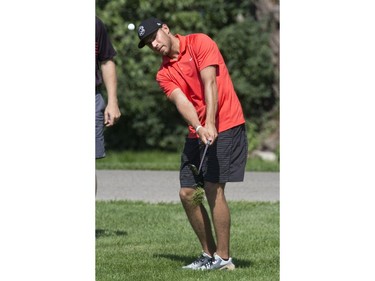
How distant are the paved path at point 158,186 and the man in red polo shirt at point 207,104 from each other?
4075mm

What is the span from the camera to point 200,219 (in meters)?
6.89

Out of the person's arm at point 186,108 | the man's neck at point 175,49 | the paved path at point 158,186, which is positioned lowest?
the paved path at point 158,186

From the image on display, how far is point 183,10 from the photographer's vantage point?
17.6m

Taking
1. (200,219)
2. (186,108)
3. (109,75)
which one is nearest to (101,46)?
(109,75)

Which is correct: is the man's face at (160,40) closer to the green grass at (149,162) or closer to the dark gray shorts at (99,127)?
the dark gray shorts at (99,127)

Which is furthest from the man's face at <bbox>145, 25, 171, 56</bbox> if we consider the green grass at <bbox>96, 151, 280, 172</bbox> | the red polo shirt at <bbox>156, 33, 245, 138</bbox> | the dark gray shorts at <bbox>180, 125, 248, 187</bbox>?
the green grass at <bbox>96, 151, 280, 172</bbox>

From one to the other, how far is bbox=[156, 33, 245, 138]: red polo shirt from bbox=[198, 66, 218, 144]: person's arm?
59 millimetres

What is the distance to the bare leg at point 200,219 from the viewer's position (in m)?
6.82

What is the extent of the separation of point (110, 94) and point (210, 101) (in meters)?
1.46

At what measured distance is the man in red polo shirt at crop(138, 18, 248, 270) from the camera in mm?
6523

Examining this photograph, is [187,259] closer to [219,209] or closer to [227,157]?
[219,209]

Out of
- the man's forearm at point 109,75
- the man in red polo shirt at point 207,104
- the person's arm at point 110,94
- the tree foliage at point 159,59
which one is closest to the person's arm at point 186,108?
the man in red polo shirt at point 207,104

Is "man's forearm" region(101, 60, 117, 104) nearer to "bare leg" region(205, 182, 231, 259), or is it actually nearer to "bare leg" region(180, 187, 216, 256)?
"bare leg" region(180, 187, 216, 256)
